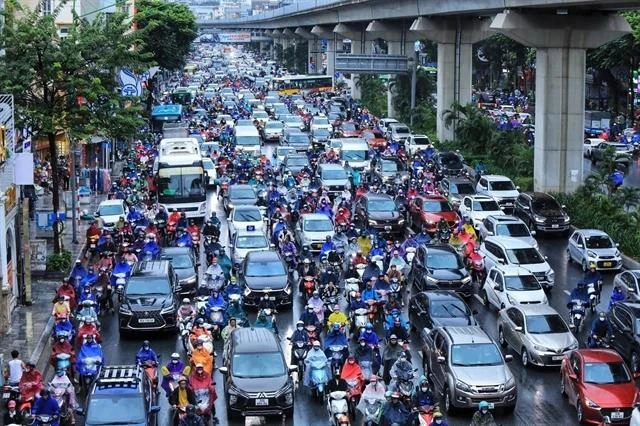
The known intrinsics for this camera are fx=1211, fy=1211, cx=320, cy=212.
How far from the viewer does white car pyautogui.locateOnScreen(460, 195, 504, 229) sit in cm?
4112

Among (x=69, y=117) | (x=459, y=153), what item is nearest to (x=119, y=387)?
(x=69, y=117)

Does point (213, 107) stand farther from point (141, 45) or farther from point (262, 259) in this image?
point (262, 259)

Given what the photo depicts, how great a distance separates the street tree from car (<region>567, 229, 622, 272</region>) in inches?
562

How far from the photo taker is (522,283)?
2975 cm

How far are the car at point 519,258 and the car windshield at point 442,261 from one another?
1.48m

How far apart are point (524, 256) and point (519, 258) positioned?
0.21 meters

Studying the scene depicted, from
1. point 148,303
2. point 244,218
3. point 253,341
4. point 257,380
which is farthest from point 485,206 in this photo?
point 257,380

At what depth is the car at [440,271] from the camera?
102 feet

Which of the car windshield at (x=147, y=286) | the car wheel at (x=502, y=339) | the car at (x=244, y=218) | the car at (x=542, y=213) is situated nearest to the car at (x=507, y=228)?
the car at (x=542, y=213)

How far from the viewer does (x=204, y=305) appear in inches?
1046

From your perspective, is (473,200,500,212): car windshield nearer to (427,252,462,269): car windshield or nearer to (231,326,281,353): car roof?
(427,252,462,269): car windshield

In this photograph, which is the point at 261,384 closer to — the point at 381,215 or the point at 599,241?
the point at 599,241

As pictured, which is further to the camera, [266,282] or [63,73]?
[63,73]

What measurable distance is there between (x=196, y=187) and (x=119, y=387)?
2529 cm
